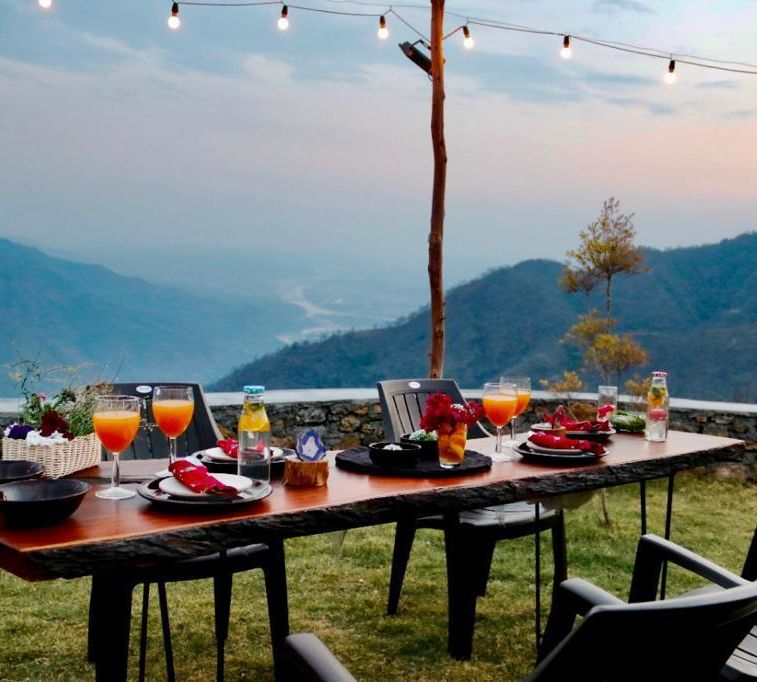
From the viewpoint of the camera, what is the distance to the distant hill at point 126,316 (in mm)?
11758

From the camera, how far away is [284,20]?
15.0 ft

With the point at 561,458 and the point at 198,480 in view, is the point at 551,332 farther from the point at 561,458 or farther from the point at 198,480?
the point at 198,480

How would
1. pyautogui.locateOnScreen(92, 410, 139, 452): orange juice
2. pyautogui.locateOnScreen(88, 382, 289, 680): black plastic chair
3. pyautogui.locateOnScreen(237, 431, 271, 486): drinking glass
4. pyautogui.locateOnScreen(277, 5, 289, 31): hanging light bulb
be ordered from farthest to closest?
pyautogui.locateOnScreen(277, 5, 289, 31): hanging light bulb < pyautogui.locateOnScreen(88, 382, 289, 680): black plastic chair < pyautogui.locateOnScreen(237, 431, 271, 486): drinking glass < pyautogui.locateOnScreen(92, 410, 139, 452): orange juice

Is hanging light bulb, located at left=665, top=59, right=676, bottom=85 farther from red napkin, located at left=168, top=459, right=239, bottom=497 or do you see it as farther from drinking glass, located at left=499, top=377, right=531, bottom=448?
red napkin, located at left=168, top=459, right=239, bottom=497

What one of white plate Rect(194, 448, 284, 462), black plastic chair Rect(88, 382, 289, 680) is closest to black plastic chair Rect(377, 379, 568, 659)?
black plastic chair Rect(88, 382, 289, 680)

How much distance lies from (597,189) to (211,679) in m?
10.6

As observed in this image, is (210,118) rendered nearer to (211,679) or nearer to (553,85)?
(553,85)

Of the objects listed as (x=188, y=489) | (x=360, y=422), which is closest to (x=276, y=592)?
(x=188, y=489)

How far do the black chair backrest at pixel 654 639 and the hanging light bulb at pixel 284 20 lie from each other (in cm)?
404

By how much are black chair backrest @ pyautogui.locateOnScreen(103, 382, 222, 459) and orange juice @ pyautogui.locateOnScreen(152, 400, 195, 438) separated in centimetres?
81

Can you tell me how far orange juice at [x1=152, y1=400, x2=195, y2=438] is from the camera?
1902mm

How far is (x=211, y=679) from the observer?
8.70 ft

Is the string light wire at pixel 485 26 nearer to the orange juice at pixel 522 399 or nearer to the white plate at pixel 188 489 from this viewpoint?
the orange juice at pixel 522 399

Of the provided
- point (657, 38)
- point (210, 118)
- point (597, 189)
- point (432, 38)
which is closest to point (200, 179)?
point (210, 118)
